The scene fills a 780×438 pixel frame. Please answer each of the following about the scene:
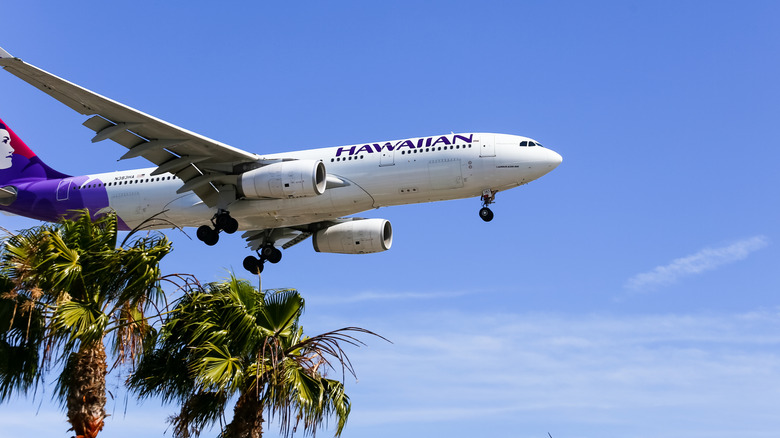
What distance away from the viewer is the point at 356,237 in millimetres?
29141

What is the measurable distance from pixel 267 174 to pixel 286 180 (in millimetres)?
712

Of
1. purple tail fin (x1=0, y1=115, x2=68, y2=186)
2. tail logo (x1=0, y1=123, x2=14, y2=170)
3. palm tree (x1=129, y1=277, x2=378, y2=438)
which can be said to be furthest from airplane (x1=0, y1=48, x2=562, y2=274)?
palm tree (x1=129, y1=277, x2=378, y2=438)

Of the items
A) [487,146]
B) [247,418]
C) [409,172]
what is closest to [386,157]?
[409,172]

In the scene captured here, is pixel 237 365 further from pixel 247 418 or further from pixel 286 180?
pixel 286 180

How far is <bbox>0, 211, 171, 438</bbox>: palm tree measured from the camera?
39.4 feet

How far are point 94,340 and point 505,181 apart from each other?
49.2ft

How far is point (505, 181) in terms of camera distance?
24766 millimetres

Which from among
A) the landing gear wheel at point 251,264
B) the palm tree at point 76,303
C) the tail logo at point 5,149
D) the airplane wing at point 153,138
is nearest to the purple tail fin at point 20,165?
the tail logo at point 5,149

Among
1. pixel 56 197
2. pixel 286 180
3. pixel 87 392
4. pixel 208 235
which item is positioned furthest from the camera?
pixel 56 197

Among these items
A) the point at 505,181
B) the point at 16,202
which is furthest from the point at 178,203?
the point at 505,181

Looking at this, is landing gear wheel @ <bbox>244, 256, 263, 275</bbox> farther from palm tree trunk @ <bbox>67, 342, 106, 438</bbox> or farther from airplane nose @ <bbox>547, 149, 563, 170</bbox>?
palm tree trunk @ <bbox>67, 342, 106, 438</bbox>

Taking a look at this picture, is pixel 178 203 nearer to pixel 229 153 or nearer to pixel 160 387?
pixel 229 153

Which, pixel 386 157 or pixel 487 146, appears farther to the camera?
pixel 386 157

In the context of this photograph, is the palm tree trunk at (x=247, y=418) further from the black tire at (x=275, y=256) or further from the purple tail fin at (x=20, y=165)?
the purple tail fin at (x=20, y=165)
